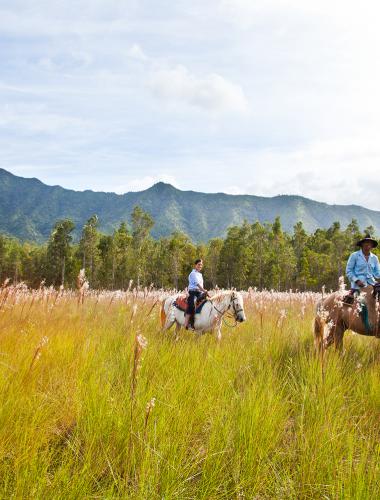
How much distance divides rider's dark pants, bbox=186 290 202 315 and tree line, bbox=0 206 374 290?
56.4m

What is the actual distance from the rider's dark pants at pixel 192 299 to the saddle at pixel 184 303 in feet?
0.28

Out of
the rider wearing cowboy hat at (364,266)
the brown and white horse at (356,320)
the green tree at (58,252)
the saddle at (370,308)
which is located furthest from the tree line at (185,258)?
the saddle at (370,308)

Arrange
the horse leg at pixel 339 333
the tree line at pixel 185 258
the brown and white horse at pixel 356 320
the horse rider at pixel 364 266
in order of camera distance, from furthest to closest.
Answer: the tree line at pixel 185 258 → the horse rider at pixel 364 266 → the horse leg at pixel 339 333 → the brown and white horse at pixel 356 320

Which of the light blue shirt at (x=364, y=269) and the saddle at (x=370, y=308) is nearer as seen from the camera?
the saddle at (x=370, y=308)

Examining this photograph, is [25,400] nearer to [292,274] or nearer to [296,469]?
[296,469]

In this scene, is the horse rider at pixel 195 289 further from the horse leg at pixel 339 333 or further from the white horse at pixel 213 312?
the horse leg at pixel 339 333

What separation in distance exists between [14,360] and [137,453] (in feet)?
6.03

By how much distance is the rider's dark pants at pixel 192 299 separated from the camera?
9297 millimetres

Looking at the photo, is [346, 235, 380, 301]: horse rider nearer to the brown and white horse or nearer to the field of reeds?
the brown and white horse

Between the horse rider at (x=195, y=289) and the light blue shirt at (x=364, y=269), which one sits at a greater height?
the light blue shirt at (x=364, y=269)

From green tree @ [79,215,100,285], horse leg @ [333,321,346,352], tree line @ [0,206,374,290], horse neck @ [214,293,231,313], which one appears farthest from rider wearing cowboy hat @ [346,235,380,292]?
green tree @ [79,215,100,285]

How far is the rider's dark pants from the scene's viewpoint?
30.5 feet

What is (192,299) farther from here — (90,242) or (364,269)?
(90,242)

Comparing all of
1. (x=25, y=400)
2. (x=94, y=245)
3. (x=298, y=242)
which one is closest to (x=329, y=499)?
(x=25, y=400)
